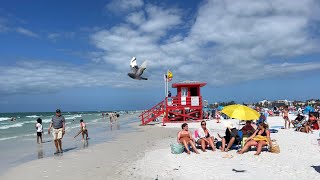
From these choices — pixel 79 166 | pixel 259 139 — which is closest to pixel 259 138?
pixel 259 139

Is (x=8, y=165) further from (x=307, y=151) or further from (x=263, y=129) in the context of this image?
(x=307, y=151)

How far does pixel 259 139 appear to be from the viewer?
938cm

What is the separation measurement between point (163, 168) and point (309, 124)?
34.0 feet

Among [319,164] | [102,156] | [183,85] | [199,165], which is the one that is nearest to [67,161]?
[102,156]

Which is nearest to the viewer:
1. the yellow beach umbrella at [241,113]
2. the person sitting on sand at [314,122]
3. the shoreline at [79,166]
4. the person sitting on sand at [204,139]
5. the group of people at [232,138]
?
the shoreline at [79,166]

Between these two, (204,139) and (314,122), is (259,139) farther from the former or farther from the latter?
(314,122)

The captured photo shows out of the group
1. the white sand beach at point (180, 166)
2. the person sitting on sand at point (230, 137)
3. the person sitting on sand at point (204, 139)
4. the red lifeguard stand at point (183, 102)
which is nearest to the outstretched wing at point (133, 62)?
the white sand beach at point (180, 166)

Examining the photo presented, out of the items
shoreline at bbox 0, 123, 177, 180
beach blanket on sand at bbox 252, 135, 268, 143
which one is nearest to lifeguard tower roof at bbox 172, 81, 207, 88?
shoreline at bbox 0, 123, 177, 180

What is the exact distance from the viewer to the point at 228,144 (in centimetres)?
975

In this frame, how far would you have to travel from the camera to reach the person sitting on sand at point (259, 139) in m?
9.22

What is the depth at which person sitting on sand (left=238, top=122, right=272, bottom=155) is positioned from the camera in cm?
922

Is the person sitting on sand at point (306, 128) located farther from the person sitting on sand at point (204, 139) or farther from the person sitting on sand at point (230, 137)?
the person sitting on sand at point (204, 139)

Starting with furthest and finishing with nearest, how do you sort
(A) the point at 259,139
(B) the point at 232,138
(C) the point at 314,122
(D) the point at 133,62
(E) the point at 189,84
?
(E) the point at 189,84, (C) the point at 314,122, (D) the point at 133,62, (B) the point at 232,138, (A) the point at 259,139

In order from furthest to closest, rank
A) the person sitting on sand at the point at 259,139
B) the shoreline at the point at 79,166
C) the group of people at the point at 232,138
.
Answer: the group of people at the point at 232,138 < the person sitting on sand at the point at 259,139 < the shoreline at the point at 79,166
